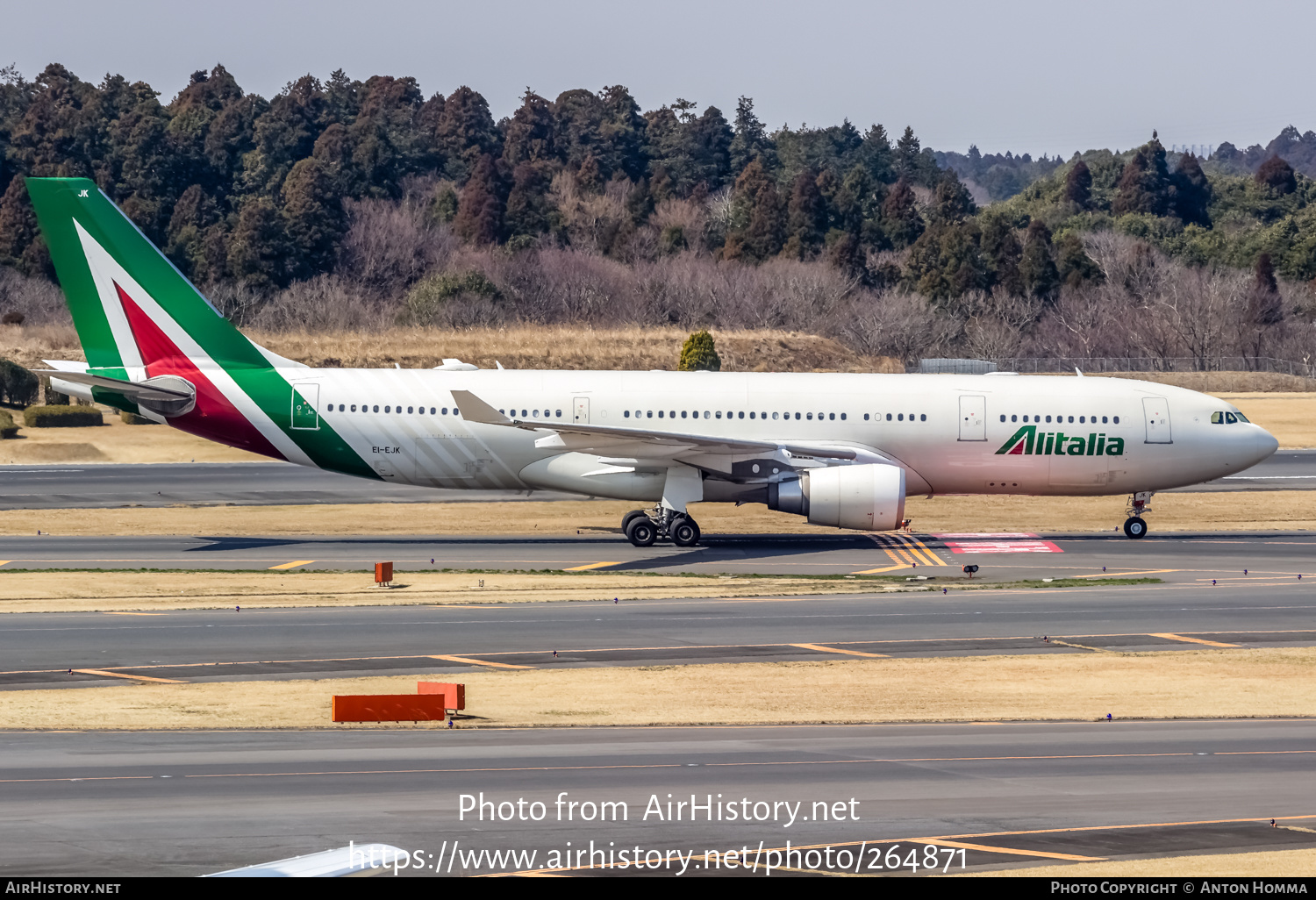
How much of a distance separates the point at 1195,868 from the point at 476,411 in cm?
2559

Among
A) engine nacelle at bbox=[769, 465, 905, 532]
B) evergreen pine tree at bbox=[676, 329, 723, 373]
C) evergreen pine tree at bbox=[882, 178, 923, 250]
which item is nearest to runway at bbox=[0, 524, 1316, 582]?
engine nacelle at bbox=[769, 465, 905, 532]

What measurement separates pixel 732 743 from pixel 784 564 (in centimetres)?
1794

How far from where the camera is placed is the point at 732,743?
2009 cm

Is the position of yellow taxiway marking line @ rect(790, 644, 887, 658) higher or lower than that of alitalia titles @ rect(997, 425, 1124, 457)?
lower

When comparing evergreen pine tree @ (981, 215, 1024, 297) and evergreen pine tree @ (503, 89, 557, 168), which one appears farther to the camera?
evergreen pine tree @ (503, 89, 557, 168)

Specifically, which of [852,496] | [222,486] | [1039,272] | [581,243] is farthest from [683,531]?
[581,243]

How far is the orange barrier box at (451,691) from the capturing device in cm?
2161

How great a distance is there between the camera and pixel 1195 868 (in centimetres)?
1433

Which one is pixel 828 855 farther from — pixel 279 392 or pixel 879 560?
pixel 279 392

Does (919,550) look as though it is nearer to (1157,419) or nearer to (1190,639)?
(1157,419)

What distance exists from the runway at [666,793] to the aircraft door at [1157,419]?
66.5 ft

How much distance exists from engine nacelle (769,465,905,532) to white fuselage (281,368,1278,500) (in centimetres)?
138

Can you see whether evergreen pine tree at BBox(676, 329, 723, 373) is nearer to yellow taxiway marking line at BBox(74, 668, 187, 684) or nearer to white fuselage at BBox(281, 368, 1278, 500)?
white fuselage at BBox(281, 368, 1278, 500)

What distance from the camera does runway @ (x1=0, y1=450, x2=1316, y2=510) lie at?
48625 millimetres
